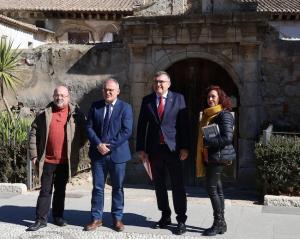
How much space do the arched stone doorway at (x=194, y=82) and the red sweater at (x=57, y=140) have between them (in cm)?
417

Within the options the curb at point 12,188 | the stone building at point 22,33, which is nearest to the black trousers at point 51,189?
the curb at point 12,188

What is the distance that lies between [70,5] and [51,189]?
78.9 ft

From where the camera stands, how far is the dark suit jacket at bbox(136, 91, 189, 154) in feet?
18.2

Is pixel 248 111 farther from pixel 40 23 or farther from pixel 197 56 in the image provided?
pixel 40 23

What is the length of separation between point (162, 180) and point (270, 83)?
430 cm

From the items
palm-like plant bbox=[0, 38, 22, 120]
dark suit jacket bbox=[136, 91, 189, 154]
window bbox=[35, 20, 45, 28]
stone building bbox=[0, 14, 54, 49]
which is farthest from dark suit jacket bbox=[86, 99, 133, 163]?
A: window bbox=[35, 20, 45, 28]

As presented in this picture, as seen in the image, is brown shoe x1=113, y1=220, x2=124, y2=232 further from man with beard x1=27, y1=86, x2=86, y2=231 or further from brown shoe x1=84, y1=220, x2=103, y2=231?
man with beard x1=27, y1=86, x2=86, y2=231

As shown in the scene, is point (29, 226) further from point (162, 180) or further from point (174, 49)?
point (174, 49)

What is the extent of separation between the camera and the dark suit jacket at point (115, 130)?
5.58 m

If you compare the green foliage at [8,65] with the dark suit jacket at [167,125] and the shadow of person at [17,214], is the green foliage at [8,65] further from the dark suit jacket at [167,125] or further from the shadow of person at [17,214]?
the dark suit jacket at [167,125]

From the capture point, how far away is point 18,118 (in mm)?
9586

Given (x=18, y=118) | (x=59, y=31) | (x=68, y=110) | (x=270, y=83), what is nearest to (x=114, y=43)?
(x=18, y=118)

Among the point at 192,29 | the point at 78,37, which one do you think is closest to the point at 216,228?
the point at 192,29

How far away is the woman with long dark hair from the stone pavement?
1.18 feet
